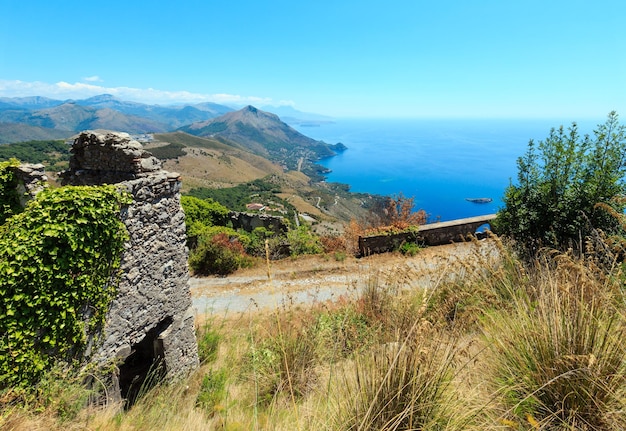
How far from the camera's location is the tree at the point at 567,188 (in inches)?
261

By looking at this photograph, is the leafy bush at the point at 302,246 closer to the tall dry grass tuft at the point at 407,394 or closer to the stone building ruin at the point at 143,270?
the stone building ruin at the point at 143,270

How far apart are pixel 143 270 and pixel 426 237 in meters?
10.9

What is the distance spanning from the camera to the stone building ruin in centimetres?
491

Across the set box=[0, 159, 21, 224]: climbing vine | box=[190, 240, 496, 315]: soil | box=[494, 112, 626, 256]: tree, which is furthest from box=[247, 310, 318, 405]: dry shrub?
box=[0, 159, 21, 224]: climbing vine

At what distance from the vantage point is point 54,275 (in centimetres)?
393

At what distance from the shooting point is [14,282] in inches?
142

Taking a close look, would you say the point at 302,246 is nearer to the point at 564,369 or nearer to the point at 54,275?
the point at 54,275

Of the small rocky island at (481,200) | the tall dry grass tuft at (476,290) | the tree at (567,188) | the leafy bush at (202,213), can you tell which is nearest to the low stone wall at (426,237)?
the tree at (567,188)

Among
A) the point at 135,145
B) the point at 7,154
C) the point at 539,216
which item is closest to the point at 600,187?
the point at 539,216

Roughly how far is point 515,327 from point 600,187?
236 inches

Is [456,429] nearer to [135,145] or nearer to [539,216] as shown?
[135,145]

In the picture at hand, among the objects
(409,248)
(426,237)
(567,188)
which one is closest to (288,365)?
(567,188)

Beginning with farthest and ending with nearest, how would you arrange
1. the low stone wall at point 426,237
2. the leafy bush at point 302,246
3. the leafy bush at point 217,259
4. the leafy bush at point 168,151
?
the leafy bush at point 168,151 < the leafy bush at point 302,246 < the low stone wall at point 426,237 < the leafy bush at point 217,259

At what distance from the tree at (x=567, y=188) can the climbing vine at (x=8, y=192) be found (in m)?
9.67
